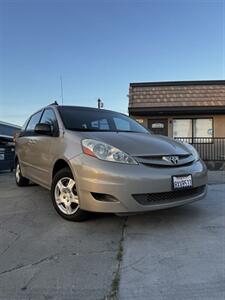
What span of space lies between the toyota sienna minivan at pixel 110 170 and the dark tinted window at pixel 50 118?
0.02 m

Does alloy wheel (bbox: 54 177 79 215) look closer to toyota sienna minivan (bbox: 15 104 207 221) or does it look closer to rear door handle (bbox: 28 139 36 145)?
toyota sienna minivan (bbox: 15 104 207 221)

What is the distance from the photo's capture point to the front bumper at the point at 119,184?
362 centimetres

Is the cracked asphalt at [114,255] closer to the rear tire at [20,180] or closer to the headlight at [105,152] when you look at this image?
the headlight at [105,152]

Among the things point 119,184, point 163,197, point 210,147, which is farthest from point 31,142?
point 210,147

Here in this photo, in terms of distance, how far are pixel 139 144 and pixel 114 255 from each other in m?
1.47

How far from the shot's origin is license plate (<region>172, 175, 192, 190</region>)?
384cm

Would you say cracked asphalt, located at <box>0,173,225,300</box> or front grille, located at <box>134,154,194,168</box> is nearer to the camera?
cracked asphalt, located at <box>0,173,225,300</box>

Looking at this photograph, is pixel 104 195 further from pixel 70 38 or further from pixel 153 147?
A: pixel 70 38

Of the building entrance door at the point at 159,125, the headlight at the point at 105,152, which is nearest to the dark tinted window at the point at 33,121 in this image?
the headlight at the point at 105,152

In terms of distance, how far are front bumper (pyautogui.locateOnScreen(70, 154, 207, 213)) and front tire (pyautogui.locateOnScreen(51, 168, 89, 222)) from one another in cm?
25

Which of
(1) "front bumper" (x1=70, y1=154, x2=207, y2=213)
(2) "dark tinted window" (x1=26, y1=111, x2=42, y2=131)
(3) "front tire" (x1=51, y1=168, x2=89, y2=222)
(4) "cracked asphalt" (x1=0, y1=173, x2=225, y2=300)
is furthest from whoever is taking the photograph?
(2) "dark tinted window" (x1=26, y1=111, x2=42, y2=131)

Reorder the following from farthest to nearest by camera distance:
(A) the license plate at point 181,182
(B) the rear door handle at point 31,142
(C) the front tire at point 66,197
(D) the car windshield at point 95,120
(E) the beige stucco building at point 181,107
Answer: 1. (E) the beige stucco building at point 181,107
2. (B) the rear door handle at point 31,142
3. (D) the car windshield at point 95,120
4. (C) the front tire at point 66,197
5. (A) the license plate at point 181,182

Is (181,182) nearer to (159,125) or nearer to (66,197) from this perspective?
(66,197)

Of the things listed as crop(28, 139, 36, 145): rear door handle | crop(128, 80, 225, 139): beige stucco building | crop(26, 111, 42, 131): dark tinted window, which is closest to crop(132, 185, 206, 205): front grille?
crop(28, 139, 36, 145): rear door handle
